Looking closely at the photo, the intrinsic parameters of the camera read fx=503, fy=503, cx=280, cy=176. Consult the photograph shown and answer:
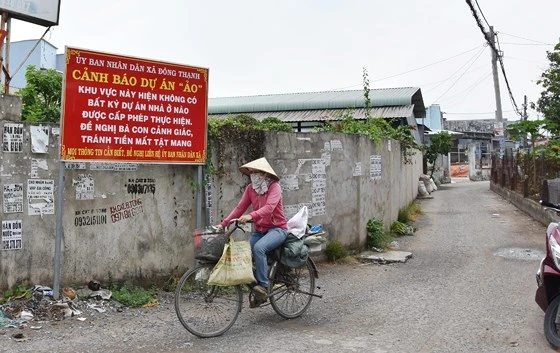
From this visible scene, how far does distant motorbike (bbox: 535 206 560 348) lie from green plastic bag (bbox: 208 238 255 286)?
2.63m

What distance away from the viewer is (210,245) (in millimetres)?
4684

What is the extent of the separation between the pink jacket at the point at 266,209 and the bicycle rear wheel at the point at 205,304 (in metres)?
0.57

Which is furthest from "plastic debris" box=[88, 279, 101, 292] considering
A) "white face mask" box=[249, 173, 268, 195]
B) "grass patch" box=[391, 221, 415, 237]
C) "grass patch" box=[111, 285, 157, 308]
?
"grass patch" box=[391, 221, 415, 237]

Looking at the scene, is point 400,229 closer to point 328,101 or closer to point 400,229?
point 400,229

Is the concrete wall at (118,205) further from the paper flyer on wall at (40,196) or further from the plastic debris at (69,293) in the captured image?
the plastic debris at (69,293)

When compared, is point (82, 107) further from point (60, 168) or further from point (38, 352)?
point (38, 352)

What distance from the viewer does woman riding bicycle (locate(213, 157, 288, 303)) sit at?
15.8 ft

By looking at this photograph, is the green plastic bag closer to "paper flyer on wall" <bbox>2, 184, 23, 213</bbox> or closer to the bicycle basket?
the bicycle basket

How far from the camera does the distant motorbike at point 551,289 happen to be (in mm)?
4332

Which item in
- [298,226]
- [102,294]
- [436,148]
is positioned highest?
[436,148]

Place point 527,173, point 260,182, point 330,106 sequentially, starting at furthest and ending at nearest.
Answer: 1. point 330,106
2. point 527,173
3. point 260,182

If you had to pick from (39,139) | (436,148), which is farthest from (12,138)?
(436,148)

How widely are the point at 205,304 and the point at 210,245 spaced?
22.7 inches

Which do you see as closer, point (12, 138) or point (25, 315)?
point (25, 315)
